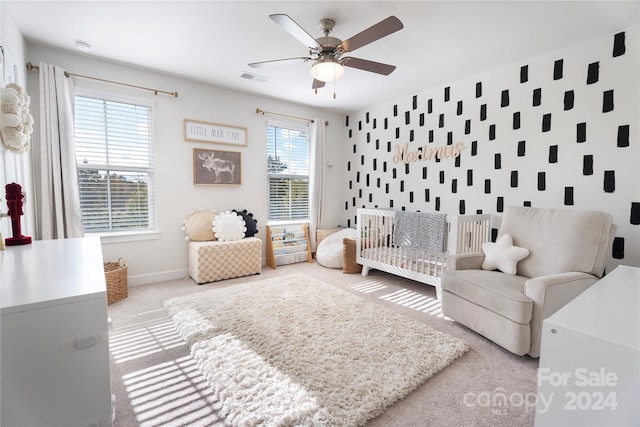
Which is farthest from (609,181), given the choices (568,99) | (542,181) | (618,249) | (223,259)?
(223,259)

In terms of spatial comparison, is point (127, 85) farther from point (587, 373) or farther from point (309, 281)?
point (587, 373)

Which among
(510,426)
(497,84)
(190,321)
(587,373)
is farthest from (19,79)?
(497,84)

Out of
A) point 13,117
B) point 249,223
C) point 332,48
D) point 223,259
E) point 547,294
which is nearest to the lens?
point 13,117

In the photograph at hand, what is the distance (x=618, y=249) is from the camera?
2.40m

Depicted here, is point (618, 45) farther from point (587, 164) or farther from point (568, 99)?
point (587, 164)

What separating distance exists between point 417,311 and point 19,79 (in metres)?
3.75

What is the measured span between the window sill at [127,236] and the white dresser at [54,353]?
2.58 metres

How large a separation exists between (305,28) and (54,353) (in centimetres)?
252

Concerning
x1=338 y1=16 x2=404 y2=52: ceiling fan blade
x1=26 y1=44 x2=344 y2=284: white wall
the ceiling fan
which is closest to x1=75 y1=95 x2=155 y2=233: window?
x1=26 y1=44 x2=344 y2=284: white wall

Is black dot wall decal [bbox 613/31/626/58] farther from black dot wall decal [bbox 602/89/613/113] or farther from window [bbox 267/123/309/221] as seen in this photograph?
window [bbox 267/123/309/221]

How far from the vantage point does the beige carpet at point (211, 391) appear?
135 centimetres

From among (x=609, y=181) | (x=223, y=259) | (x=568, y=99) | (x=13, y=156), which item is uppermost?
(x=568, y=99)

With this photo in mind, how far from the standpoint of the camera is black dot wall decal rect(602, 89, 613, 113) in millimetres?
2381

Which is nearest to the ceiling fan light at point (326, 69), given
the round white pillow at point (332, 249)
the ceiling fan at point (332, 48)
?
the ceiling fan at point (332, 48)
